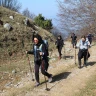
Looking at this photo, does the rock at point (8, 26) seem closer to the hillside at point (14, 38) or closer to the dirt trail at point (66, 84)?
the hillside at point (14, 38)

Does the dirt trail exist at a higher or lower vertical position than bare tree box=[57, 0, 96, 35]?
lower

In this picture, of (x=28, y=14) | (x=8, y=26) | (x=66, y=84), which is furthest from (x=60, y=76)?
(x=28, y=14)

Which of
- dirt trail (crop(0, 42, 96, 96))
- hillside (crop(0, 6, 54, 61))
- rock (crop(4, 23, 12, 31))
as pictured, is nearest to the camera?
dirt trail (crop(0, 42, 96, 96))

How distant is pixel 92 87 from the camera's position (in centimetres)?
1141

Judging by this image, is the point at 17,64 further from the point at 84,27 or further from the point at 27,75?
the point at 84,27

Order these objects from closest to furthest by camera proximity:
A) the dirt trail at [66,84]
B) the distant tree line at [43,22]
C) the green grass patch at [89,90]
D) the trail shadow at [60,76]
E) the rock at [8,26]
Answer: the green grass patch at [89,90] → the dirt trail at [66,84] → the trail shadow at [60,76] → the rock at [8,26] → the distant tree line at [43,22]

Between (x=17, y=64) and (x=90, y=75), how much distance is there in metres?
8.45

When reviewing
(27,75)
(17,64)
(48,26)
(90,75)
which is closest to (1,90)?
(27,75)

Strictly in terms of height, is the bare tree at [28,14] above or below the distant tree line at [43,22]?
above

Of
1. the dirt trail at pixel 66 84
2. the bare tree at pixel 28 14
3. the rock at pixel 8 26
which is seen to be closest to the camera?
the dirt trail at pixel 66 84

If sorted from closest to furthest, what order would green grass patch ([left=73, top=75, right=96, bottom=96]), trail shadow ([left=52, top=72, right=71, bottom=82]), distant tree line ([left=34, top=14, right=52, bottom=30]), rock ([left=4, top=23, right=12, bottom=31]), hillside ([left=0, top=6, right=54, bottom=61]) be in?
green grass patch ([left=73, top=75, right=96, bottom=96]) < trail shadow ([left=52, top=72, right=71, bottom=82]) < hillside ([left=0, top=6, right=54, bottom=61]) < rock ([left=4, top=23, right=12, bottom=31]) < distant tree line ([left=34, top=14, right=52, bottom=30])

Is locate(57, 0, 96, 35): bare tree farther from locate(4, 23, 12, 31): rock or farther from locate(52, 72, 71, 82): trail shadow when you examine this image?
locate(4, 23, 12, 31): rock

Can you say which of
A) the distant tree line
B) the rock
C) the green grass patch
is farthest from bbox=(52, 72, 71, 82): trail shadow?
the distant tree line

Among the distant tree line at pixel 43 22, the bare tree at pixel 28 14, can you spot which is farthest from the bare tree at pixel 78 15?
the bare tree at pixel 28 14
